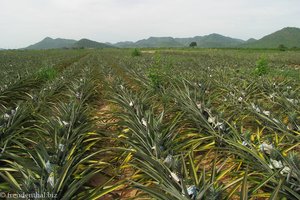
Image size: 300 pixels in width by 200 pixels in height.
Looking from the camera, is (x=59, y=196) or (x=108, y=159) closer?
(x=59, y=196)

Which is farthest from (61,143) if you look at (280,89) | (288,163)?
(280,89)

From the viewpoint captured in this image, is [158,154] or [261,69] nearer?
[158,154]

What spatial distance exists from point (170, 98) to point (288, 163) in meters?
3.82

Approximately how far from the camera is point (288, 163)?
2.47 m

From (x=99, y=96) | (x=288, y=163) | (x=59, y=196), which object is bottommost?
(x=99, y=96)

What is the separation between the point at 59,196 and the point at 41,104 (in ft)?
12.4

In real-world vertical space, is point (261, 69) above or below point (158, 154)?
below

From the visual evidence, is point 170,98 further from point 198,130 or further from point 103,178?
point 103,178

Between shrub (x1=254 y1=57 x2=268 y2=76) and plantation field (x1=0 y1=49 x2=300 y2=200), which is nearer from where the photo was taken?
plantation field (x1=0 y1=49 x2=300 y2=200)

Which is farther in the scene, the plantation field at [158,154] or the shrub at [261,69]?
the shrub at [261,69]

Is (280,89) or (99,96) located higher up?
(280,89)

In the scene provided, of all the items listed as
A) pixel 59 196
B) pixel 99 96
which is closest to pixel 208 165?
pixel 59 196

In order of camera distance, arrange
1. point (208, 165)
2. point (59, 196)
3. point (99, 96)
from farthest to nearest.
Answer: point (99, 96) → point (208, 165) → point (59, 196)

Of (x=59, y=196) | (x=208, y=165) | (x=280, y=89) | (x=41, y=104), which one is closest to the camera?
(x=59, y=196)
